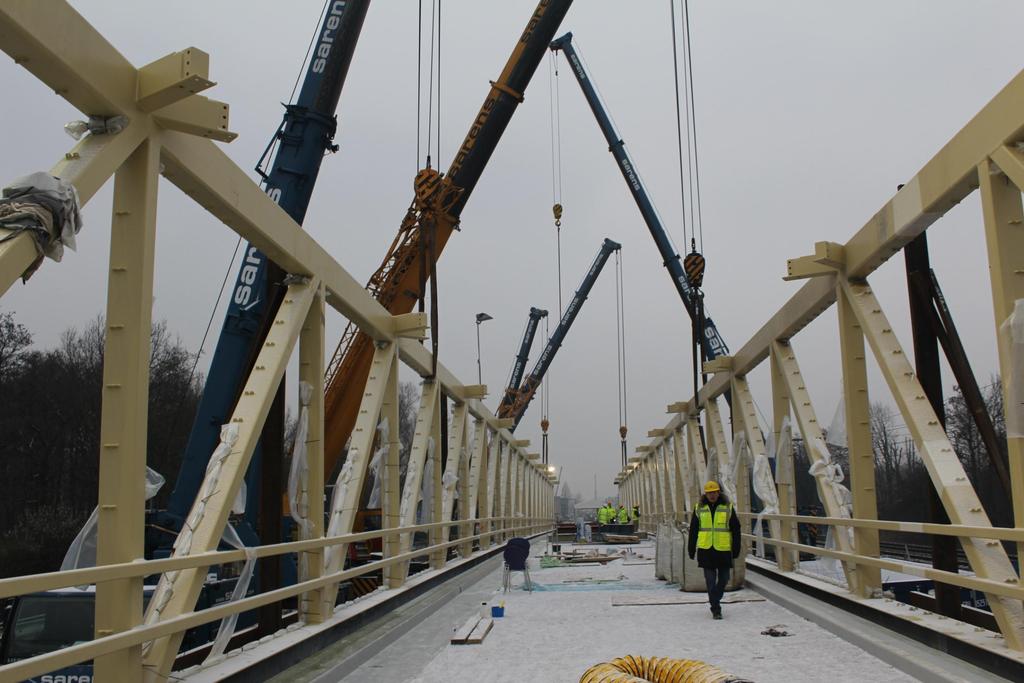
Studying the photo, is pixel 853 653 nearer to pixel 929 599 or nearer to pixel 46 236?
pixel 929 599

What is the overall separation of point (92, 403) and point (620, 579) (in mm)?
26745

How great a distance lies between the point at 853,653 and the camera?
7.13 metres

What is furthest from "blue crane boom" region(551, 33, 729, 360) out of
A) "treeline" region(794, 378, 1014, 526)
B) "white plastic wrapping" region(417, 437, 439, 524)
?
"white plastic wrapping" region(417, 437, 439, 524)

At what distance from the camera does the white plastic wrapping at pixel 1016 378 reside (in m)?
5.67

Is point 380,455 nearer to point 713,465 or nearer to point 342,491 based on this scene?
point 342,491

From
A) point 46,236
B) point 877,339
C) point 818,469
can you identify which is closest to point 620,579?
point 818,469

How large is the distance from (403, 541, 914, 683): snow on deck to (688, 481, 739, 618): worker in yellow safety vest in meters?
0.52

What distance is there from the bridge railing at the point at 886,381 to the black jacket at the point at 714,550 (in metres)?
0.99

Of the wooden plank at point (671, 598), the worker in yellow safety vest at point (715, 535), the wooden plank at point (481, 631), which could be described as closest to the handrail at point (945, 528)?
the worker in yellow safety vest at point (715, 535)

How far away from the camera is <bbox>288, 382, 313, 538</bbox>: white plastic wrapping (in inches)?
319

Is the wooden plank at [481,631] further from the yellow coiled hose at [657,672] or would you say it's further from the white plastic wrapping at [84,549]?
the white plastic wrapping at [84,549]

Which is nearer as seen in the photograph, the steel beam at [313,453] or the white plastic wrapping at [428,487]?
the steel beam at [313,453]

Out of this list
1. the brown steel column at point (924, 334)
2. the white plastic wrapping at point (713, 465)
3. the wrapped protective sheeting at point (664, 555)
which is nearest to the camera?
the brown steel column at point (924, 334)

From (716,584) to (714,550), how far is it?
52 cm
